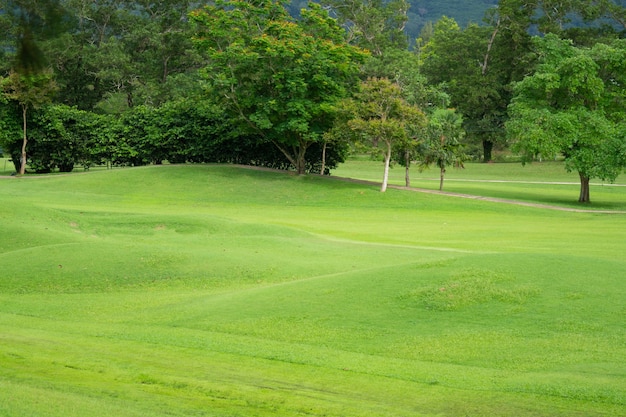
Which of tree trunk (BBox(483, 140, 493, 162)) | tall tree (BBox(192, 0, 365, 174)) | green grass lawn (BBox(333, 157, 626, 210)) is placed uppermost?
tall tree (BBox(192, 0, 365, 174))

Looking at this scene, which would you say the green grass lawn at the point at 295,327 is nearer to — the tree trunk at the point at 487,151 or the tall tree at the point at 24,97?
the tall tree at the point at 24,97

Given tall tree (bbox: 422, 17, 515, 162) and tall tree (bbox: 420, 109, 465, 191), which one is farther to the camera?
tall tree (bbox: 422, 17, 515, 162)

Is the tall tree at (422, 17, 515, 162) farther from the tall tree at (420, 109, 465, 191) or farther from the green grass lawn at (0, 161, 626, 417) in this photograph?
the green grass lawn at (0, 161, 626, 417)

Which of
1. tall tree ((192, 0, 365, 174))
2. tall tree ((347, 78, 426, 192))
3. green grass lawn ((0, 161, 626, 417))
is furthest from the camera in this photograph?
tall tree ((192, 0, 365, 174))

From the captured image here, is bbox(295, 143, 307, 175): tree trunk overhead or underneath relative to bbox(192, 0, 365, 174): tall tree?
underneath

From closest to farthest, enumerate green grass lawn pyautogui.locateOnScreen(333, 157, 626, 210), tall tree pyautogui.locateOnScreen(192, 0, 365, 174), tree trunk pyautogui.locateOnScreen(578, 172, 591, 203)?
tree trunk pyautogui.locateOnScreen(578, 172, 591, 203) < tall tree pyautogui.locateOnScreen(192, 0, 365, 174) < green grass lawn pyautogui.locateOnScreen(333, 157, 626, 210)

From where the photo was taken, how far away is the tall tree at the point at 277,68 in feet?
155

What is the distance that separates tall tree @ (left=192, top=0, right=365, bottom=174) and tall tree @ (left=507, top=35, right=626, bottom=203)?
38.2 ft

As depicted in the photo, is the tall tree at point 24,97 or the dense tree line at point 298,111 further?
the tall tree at point 24,97

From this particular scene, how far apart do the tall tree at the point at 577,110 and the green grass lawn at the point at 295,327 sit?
1953 cm

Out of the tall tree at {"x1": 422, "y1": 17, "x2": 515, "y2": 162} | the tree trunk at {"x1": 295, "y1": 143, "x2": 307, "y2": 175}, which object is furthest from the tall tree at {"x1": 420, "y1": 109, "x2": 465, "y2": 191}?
the tall tree at {"x1": 422, "y1": 17, "x2": 515, "y2": 162}

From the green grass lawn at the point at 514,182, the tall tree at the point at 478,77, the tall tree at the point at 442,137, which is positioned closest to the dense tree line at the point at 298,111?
the tall tree at the point at 442,137

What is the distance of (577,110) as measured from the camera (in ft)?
144

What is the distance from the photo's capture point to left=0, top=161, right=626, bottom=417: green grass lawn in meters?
7.78
